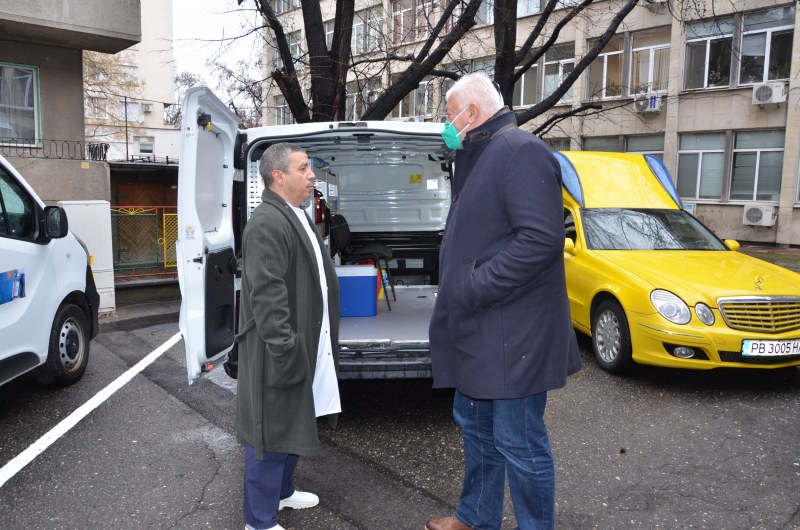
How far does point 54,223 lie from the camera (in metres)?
5.12

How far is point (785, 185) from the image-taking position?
60.1 ft

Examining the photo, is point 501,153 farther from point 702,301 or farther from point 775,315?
point 775,315

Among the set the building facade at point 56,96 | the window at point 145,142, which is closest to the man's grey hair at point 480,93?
the building facade at point 56,96

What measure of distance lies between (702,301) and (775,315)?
63cm

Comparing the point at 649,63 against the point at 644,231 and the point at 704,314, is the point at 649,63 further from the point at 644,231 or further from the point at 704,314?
the point at 704,314

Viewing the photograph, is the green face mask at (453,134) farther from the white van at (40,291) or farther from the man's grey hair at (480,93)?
the white van at (40,291)

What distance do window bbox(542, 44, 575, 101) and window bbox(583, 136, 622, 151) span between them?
1.89 m

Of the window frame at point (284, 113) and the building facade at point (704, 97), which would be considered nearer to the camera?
the window frame at point (284, 113)

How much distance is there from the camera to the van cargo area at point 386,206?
4434 mm

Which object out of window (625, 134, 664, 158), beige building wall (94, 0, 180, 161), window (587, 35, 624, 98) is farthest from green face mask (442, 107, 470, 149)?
beige building wall (94, 0, 180, 161)

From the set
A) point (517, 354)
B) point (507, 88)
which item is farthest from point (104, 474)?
point (507, 88)

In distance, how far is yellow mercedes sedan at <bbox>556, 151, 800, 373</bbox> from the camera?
531cm

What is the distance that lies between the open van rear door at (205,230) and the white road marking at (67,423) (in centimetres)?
127

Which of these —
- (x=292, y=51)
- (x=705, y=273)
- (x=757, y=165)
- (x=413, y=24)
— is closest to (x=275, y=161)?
(x=705, y=273)
